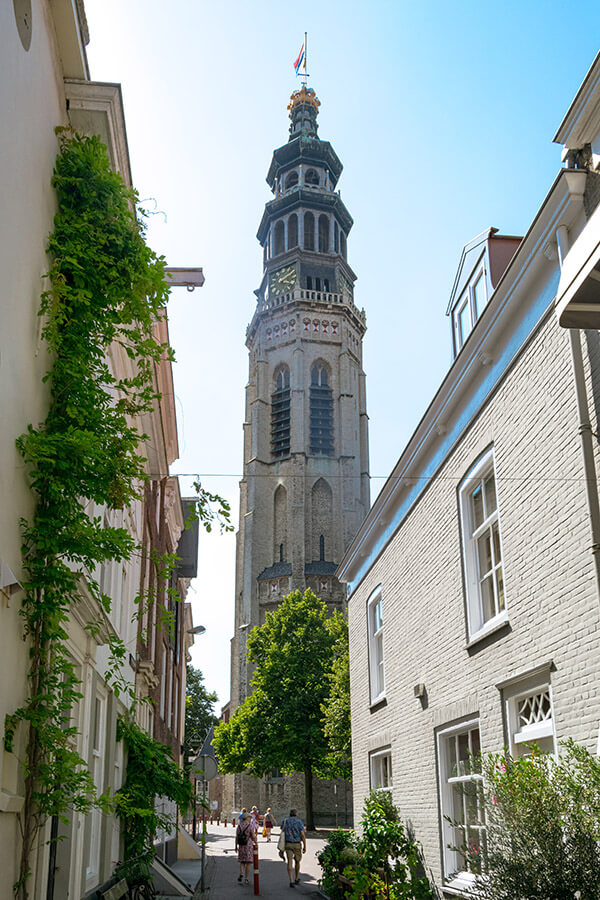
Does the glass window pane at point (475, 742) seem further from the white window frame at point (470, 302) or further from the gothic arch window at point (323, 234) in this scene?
the gothic arch window at point (323, 234)

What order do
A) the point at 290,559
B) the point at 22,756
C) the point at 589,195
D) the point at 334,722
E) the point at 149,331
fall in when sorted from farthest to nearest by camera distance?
the point at 290,559 < the point at 334,722 < the point at 149,331 < the point at 589,195 < the point at 22,756

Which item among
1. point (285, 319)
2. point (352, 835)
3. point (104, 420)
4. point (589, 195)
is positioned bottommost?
point (352, 835)

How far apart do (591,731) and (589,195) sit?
4348mm

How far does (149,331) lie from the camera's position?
8.20 m

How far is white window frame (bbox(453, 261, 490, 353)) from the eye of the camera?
38.0 ft

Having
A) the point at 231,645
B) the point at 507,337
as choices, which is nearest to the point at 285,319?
the point at 231,645

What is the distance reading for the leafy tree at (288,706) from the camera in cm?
4434

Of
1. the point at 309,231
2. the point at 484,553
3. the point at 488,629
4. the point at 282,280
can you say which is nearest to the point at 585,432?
the point at 488,629

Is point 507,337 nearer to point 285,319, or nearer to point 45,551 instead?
point 45,551

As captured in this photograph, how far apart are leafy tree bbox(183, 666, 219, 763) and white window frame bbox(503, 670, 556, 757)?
5537 cm

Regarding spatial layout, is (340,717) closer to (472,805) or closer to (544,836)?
(472,805)

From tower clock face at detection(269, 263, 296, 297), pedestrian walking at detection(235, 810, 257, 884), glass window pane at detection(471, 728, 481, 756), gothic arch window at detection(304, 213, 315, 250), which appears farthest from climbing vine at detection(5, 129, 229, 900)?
gothic arch window at detection(304, 213, 315, 250)

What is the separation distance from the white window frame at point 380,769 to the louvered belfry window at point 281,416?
51707 millimetres

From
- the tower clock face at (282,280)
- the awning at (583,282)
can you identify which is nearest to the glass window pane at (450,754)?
the awning at (583,282)
